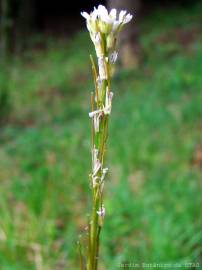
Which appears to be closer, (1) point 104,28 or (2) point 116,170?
(1) point 104,28

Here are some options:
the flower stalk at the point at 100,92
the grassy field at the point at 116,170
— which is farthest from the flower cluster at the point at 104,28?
the grassy field at the point at 116,170

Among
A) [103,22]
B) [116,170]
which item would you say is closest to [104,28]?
[103,22]

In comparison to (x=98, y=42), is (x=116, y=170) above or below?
above

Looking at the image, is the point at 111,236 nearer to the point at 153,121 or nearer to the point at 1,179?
the point at 1,179

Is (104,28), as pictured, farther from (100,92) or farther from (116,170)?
(116,170)

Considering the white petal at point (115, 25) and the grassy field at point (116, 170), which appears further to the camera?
the grassy field at point (116, 170)

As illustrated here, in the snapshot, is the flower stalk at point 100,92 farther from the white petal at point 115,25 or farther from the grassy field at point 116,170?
the grassy field at point 116,170

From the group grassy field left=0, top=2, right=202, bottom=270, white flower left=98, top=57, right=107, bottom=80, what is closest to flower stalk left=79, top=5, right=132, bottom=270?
white flower left=98, top=57, right=107, bottom=80
